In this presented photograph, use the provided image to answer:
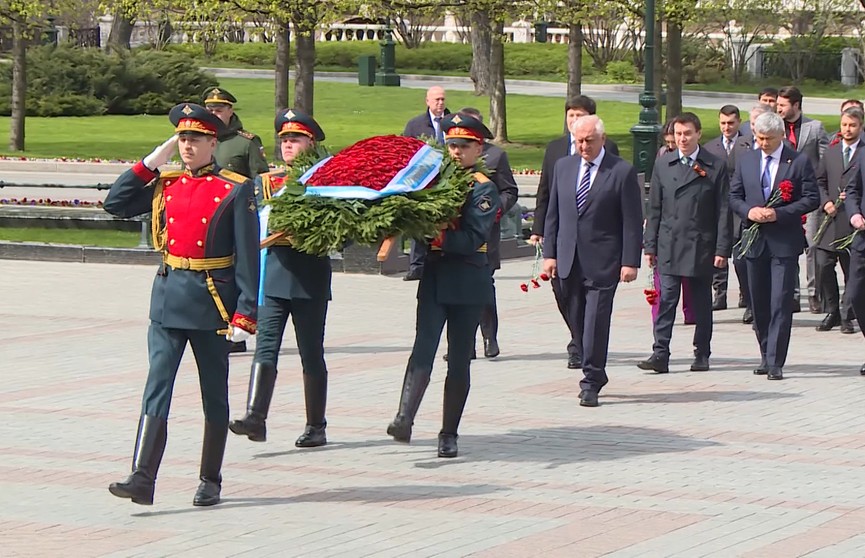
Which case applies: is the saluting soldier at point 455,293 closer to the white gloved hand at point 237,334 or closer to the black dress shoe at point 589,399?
the white gloved hand at point 237,334

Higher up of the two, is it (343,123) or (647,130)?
(647,130)

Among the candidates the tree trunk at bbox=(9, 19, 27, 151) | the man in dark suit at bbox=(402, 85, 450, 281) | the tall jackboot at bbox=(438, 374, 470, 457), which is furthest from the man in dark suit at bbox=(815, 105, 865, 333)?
the tree trunk at bbox=(9, 19, 27, 151)

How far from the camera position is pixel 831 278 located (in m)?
15.2

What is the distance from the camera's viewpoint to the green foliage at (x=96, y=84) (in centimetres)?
4319

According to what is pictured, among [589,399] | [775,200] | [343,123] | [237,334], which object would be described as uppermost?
[775,200]

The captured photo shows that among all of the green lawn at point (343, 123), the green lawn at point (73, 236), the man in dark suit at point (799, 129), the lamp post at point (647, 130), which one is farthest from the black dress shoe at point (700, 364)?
the green lawn at point (343, 123)

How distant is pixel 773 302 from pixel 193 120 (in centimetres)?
561

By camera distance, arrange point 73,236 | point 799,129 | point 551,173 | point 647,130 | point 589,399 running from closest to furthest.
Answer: point 589,399
point 551,173
point 799,129
point 73,236
point 647,130

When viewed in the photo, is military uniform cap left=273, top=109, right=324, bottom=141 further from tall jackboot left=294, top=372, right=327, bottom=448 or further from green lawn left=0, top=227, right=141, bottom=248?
green lawn left=0, top=227, right=141, bottom=248

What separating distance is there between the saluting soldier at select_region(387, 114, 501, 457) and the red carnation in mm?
3503

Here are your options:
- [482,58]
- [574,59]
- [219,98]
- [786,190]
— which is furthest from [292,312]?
[482,58]

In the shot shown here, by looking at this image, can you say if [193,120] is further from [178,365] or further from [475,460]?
[475,460]

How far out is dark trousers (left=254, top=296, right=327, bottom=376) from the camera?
9711mm

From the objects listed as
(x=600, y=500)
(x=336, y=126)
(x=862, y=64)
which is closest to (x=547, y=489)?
(x=600, y=500)
